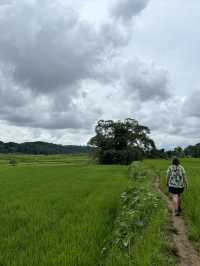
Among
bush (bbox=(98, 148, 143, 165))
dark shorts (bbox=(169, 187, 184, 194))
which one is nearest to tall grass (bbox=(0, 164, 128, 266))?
dark shorts (bbox=(169, 187, 184, 194))

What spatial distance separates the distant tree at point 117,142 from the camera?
208 ft

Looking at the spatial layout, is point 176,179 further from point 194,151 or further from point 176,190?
point 194,151

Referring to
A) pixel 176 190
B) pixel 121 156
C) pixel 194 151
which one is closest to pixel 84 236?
pixel 176 190

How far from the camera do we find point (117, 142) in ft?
219

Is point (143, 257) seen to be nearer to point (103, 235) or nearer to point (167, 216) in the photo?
point (103, 235)

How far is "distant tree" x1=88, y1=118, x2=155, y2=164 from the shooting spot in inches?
2491

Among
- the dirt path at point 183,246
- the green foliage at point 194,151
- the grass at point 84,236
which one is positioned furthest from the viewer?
the green foliage at point 194,151

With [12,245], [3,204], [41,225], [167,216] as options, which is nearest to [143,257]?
[12,245]

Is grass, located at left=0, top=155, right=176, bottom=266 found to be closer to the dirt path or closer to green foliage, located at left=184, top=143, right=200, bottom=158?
the dirt path

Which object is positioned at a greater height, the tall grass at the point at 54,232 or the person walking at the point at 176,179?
the person walking at the point at 176,179

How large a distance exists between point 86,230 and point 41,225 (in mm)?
1418

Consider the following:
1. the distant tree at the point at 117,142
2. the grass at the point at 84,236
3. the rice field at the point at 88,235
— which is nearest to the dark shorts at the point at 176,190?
the rice field at the point at 88,235

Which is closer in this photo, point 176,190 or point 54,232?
point 54,232

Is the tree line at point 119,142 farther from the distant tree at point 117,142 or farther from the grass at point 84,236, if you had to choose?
the grass at point 84,236
